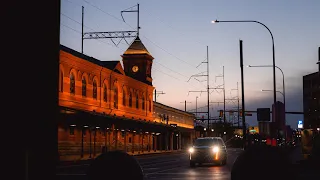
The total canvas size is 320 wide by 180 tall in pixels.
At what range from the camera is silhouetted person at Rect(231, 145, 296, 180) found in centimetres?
492

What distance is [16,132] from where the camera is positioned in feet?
18.2

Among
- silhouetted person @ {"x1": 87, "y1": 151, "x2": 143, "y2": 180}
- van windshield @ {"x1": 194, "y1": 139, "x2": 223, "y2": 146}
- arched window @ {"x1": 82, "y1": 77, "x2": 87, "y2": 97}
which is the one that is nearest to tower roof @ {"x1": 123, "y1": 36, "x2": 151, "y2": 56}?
arched window @ {"x1": 82, "y1": 77, "x2": 87, "y2": 97}

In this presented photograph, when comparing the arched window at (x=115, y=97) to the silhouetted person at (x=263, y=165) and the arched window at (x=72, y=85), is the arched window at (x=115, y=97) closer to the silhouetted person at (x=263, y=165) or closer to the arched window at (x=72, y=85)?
the arched window at (x=72, y=85)

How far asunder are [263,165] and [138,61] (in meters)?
91.5

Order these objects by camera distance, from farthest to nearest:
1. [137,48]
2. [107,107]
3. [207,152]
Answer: [137,48] < [107,107] < [207,152]

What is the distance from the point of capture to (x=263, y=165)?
194 inches

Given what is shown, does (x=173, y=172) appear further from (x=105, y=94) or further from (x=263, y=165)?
(x=105, y=94)

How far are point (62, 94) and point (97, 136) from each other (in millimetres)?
9393

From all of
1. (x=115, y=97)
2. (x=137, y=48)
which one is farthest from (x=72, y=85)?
(x=137, y=48)

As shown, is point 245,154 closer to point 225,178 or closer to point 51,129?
point 51,129

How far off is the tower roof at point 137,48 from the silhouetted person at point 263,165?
300 feet

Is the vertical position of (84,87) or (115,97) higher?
(84,87)

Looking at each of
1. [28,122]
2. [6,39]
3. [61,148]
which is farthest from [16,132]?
[61,148]

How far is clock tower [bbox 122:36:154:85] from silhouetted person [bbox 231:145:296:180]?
89180 mm
